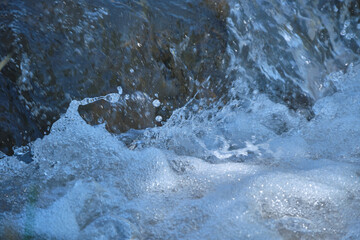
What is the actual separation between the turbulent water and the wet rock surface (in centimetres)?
2

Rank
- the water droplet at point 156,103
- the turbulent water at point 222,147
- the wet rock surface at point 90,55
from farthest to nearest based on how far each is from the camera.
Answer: the water droplet at point 156,103 → the wet rock surface at point 90,55 → the turbulent water at point 222,147

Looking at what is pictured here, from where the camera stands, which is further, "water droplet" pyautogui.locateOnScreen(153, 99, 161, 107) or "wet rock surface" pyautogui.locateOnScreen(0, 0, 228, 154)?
"water droplet" pyautogui.locateOnScreen(153, 99, 161, 107)

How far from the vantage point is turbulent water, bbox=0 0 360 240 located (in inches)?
66.1

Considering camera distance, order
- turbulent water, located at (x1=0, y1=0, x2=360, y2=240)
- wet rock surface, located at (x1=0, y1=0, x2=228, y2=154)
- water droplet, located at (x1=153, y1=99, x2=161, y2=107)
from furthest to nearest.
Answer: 1. water droplet, located at (x1=153, y1=99, x2=161, y2=107)
2. wet rock surface, located at (x1=0, y1=0, x2=228, y2=154)
3. turbulent water, located at (x1=0, y1=0, x2=360, y2=240)

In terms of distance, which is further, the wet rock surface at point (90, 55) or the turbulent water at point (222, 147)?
the wet rock surface at point (90, 55)

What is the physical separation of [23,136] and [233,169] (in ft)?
4.13

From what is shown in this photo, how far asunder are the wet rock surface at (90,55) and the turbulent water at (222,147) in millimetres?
24

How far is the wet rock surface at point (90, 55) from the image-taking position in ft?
7.50

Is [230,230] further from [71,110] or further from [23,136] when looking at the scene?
[23,136]

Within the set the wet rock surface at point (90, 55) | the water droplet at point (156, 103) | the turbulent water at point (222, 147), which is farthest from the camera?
the water droplet at point (156, 103)

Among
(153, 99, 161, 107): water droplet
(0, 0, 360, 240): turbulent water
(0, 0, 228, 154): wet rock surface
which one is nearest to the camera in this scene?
(0, 0, 360, 240): turbulent water

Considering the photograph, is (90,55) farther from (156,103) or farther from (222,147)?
(222,147)

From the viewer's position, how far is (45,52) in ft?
7.54

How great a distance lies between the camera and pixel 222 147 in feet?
8.13
